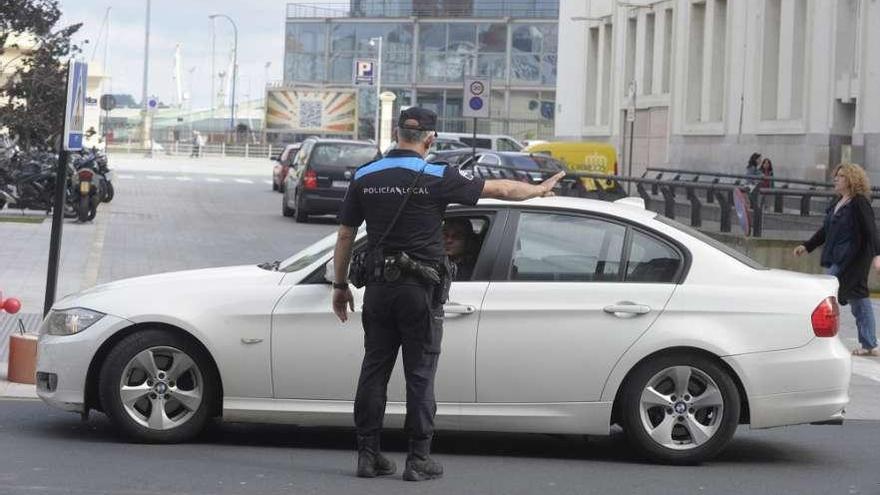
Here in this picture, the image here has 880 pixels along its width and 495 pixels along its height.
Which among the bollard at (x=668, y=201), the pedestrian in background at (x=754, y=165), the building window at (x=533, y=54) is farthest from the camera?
the building window at (x=533, y=54)

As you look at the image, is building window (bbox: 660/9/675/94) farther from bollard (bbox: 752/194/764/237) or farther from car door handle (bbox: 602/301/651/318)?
car door handle (bbox: 602/301/651/318)

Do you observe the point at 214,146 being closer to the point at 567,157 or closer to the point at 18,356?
the point at 567,157

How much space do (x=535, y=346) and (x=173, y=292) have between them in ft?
6.21

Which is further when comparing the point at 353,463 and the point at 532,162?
the point at 532,162

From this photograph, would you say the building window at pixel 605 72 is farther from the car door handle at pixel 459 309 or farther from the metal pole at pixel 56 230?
the car door handle at pixel 459 309

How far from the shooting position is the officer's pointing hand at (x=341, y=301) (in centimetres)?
798

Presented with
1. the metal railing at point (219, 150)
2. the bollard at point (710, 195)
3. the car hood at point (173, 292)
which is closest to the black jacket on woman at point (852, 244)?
the car hood at point (173, 292)

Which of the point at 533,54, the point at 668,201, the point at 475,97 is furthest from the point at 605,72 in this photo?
the point at 533,54

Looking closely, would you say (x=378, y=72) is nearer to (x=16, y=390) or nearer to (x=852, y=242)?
(x=852, y=242)

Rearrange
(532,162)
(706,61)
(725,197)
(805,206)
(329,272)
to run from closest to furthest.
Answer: (329,272), (725,197), (805,206), (532,162), (706,61)

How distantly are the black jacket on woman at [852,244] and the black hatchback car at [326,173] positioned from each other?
1772cm

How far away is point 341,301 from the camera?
7.99 metres

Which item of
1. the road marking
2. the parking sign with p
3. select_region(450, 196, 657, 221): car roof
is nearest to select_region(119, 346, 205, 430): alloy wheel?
select_region(450, 196, 657, 221): car roof

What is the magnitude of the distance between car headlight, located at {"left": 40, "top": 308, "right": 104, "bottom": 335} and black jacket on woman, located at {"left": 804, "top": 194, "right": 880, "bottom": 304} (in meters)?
7.07
